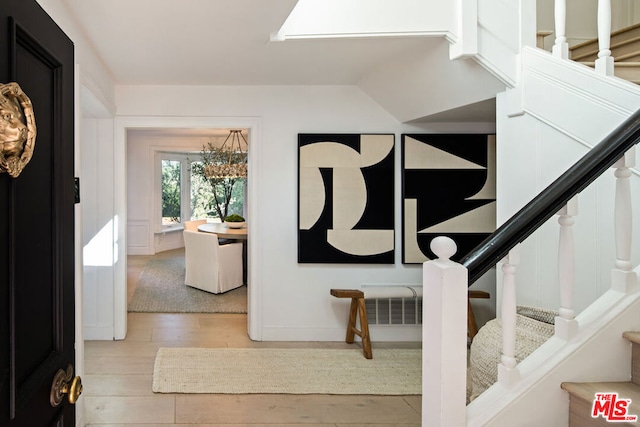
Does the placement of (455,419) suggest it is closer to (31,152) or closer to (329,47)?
(31,152)

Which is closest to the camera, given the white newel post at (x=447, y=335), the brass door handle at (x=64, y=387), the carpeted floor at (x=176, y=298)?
the brass door handle at (x=64, y=387)

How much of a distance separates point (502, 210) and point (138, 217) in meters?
7.19

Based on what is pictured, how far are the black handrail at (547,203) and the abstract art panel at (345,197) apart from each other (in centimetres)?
241

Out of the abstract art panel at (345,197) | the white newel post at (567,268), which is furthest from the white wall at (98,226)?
the white newel post at (567,268)

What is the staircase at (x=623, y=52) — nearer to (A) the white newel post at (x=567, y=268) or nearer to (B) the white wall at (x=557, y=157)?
(B) the white wall at (x=557, y=157)

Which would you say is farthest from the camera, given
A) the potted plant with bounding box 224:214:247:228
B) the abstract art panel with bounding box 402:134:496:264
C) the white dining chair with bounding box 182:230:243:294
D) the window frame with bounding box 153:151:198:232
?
the window frame with bounding box 153:151:198:232

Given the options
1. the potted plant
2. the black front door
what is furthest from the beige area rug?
the potted plant

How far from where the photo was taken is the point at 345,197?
371 centimetres

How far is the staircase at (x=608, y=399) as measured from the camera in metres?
1.24

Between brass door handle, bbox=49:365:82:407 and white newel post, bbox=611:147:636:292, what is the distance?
1.66m

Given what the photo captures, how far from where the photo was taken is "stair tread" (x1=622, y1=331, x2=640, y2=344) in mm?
1355

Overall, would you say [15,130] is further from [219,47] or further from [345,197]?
[345,197]

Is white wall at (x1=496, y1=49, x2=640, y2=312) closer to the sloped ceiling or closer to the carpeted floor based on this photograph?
the sloped ceiling

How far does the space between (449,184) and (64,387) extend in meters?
3.26
